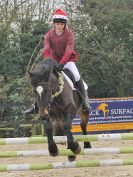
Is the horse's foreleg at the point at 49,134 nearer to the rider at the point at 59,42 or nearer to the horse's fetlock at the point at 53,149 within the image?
the horse's fetlock at the point at 53,149

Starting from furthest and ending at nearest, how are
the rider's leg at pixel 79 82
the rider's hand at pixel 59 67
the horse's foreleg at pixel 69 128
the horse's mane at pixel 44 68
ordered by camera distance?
the rider's leg at pixel 79 82 < the rider's hand at pixel 59 67 < the horse's foreleg at pixel 69 128 < the horse's mane at pixel 44 68

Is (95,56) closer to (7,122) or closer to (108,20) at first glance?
(108,20)

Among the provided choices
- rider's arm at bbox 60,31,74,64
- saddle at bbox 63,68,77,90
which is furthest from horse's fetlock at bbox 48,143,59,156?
rider's arm at bbox 60,31,74,64

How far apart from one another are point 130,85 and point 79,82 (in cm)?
1553

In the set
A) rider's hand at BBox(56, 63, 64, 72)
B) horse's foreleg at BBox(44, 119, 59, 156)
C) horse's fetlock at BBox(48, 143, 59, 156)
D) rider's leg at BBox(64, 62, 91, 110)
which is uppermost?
rider's hand at BBox(56, 63, 64, 72)

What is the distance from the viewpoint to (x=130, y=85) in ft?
76.0

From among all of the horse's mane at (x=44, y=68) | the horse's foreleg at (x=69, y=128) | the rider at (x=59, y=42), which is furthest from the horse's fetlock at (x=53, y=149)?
the horse's mane at (x=44, y=68)

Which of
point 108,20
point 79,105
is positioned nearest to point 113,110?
point 108,20

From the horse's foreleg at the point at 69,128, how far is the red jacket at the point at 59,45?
82 centimetres

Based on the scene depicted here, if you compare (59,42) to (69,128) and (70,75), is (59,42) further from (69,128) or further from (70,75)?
(69,128)

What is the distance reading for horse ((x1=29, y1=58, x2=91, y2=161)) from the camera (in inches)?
246

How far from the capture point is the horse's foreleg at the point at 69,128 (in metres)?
6.72

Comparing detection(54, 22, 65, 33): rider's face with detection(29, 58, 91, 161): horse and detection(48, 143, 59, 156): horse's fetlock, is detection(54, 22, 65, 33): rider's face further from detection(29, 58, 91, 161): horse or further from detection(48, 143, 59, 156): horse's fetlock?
detection(48, 143, 59, 156): horse's fetlock

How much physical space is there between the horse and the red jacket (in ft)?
A: 1.64
